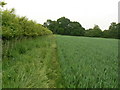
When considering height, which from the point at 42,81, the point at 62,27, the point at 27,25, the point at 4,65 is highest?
the point at 62,27

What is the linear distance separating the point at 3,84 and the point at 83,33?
64.8 meters

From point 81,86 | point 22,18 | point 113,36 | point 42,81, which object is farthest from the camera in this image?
point 113,36

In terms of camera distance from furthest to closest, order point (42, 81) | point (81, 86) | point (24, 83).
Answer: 1. point (42, 81)
2. point (24, 83)
3. point (81, 86)

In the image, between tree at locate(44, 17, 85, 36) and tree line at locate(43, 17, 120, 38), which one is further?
tree at locate(44, 17, 85, 36)

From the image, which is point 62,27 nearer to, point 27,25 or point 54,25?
point 54,25

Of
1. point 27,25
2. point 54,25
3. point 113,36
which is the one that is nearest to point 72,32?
point 54,25

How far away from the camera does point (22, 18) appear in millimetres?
9820

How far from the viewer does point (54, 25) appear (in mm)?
66688

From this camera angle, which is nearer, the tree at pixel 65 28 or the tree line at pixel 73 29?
the tree line at pixel 73 29

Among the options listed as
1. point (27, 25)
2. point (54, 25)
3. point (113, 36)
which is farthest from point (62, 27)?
point (27, 25)

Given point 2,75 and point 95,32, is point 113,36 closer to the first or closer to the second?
point 95,32

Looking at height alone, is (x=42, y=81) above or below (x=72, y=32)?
below

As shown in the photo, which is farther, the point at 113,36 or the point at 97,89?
the point at 113,36

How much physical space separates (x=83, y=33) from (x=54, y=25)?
629 inches
